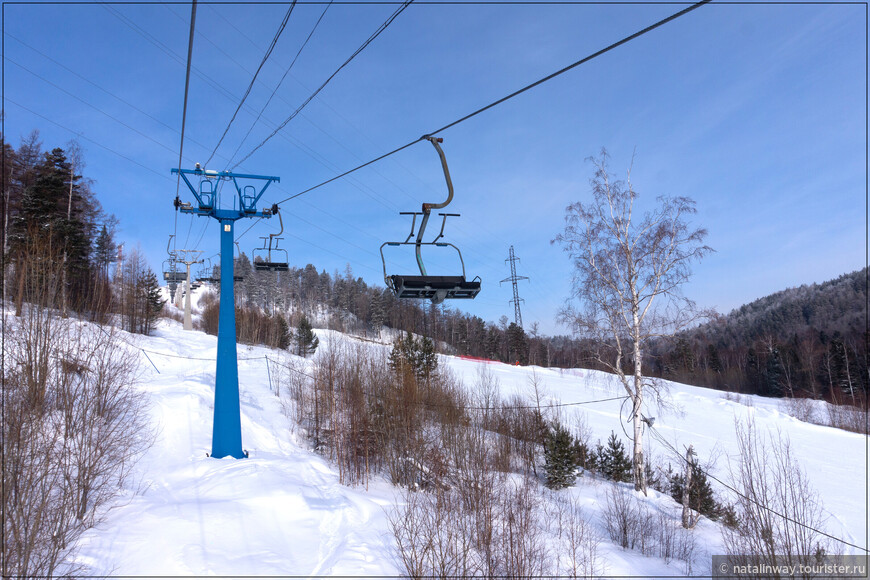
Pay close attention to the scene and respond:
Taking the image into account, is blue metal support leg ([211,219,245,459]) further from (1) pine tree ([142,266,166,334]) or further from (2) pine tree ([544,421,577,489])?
(1) pine tree ([142,266,166,334])

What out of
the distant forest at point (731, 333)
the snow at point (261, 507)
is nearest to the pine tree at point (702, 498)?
the snow at point (261, 507)

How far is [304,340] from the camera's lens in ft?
175

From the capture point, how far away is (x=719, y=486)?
21.7 meters

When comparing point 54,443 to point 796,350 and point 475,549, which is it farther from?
point 796,350

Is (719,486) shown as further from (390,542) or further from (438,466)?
(390,542)

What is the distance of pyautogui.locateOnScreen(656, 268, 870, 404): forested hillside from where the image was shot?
5700 centimetres

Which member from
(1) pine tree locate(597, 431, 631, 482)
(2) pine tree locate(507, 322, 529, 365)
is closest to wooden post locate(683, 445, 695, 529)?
(1) pine tree locate(597, 431, 631, 482)

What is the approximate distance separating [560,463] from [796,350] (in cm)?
6666

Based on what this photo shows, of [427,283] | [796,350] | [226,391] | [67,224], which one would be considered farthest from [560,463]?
[796,350]

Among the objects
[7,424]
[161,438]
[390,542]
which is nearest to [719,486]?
[390,542]

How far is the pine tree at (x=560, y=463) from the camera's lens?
19.5m

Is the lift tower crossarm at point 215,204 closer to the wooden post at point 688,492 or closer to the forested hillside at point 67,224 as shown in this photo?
the forested hillside at point 67,224

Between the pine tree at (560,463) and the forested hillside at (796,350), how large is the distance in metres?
22.2

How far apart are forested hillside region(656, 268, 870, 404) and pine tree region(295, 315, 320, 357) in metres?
37.8
